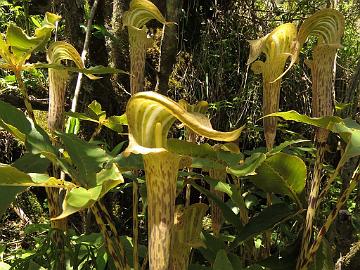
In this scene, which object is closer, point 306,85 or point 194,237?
point 194,237

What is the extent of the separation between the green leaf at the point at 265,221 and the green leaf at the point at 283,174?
4 cm

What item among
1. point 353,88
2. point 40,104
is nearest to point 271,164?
point 353,88

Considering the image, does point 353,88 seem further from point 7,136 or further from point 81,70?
point 7,136

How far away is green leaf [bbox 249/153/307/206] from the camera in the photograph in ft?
2.65

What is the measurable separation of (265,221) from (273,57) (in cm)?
30

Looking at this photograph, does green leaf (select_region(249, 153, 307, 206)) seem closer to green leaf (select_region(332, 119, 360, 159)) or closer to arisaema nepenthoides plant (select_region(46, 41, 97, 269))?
green leaf (select_region(332, 119, 360, 159))

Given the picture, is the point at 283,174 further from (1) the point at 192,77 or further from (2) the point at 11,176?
(1) the point at 192,77

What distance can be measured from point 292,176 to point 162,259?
0.33 metres

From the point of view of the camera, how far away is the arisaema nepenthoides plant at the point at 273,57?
34.1 inches

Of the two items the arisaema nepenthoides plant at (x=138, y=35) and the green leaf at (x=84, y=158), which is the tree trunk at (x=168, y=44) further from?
the green leaf at (x=84, y=158)

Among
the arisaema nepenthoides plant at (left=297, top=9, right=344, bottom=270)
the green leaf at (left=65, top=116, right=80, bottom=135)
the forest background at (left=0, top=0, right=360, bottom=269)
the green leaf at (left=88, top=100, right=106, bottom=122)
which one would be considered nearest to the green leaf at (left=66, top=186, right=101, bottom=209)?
the arisaema nepenthoides plant at (left=297, top=9, right=344, bottom=270)

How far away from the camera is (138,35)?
3.25ft

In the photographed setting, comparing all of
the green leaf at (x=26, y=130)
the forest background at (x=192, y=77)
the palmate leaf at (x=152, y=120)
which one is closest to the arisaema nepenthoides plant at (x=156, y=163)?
the palmate leaf at (x=152, y=120)

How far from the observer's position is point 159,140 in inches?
23.7
